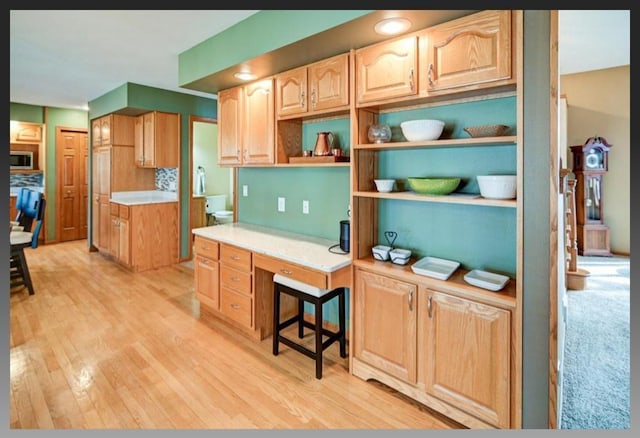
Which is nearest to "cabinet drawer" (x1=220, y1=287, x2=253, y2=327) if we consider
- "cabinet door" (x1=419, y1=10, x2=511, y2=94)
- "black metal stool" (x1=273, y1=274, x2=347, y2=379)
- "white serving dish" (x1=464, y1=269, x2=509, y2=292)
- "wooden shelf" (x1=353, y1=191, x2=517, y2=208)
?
"black metal stool" (x1=273, y1=274, x2=347, y2=379)

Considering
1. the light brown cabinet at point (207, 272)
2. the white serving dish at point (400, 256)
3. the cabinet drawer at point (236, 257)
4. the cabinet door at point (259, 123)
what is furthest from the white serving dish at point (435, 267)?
the light brown cabinet at point (207, 272)

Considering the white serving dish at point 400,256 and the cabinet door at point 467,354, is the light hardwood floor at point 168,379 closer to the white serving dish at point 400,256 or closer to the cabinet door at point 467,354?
the cabinet door at point 467,354

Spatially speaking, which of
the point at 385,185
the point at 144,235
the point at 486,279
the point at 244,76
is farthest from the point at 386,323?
the point at 144,235

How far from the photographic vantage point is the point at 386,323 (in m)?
1.90

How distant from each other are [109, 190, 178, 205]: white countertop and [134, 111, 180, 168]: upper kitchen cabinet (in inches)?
17.7

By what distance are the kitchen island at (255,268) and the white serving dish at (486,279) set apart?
0.66 m

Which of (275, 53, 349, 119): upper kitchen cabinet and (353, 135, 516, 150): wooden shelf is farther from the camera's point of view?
(275, 53, 349, 119): upper kitchen cabinet

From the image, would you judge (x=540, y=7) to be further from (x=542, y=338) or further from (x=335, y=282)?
(x=335, y=282)

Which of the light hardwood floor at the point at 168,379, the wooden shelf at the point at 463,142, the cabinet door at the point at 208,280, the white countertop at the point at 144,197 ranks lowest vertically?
the light hardwood floor at the point at 168,379

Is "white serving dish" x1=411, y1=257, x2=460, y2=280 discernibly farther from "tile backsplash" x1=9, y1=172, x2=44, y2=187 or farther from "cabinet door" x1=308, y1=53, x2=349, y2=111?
"tile backsplash" x1=9, y1=172, x2=44, y2=187

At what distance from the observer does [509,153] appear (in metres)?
1.69

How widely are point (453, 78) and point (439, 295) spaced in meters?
1.00

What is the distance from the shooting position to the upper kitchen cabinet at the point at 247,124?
253cm

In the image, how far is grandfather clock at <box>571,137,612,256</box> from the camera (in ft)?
12.8
